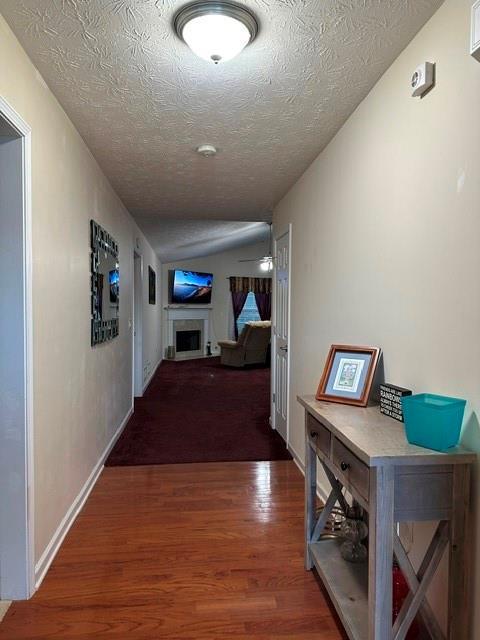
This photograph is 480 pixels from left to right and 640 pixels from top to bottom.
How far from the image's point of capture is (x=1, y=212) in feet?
5.39

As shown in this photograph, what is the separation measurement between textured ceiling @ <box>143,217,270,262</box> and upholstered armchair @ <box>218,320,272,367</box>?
1.91 metres

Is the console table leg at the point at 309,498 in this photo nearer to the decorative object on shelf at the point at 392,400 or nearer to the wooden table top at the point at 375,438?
the wooden table top at the point at 375,438

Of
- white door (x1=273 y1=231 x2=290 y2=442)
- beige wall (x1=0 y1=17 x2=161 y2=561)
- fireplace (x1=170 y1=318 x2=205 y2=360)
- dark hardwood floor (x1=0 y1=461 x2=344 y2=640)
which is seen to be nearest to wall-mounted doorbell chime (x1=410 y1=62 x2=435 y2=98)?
beige wall (x1=0 y1=17 x2=161 y2=561)

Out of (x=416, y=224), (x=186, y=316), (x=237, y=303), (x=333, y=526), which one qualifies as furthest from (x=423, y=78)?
(x=237, y=303)

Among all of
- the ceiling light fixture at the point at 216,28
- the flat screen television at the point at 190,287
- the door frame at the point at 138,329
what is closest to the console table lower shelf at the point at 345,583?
the ceiling light fixture at the point at 216,28

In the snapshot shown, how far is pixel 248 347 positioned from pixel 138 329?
10.6 feet

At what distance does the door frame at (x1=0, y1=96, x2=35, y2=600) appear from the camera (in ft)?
5.50

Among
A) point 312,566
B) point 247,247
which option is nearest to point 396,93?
point 312,566

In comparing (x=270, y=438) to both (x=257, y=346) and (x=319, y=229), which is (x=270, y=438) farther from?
(x=257, y=346)

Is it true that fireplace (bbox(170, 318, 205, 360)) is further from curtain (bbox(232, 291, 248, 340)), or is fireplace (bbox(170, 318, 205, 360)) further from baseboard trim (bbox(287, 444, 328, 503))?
baseboard trim (bbox(287, 444, 328, 503))

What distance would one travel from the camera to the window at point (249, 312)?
11.0 meters

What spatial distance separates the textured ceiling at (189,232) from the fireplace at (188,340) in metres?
2.11

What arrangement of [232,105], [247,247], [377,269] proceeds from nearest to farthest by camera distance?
[377,269], [232,105], [247,247]

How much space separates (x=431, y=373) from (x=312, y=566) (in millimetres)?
1138
